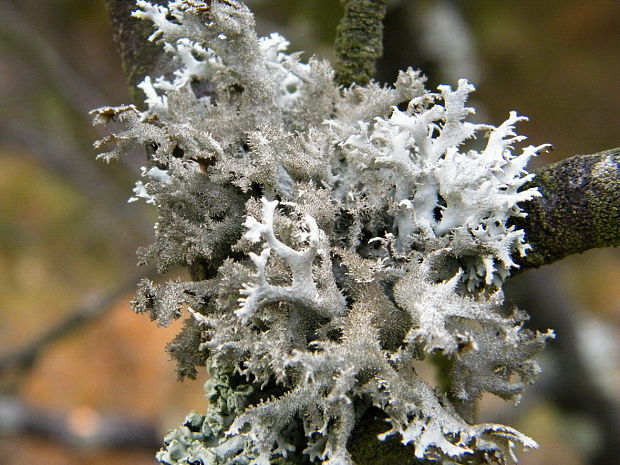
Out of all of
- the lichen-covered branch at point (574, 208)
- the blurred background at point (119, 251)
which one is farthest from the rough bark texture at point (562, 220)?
the blurred background at point (119, 251)

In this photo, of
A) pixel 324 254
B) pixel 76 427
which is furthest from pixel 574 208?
pixel 76 427

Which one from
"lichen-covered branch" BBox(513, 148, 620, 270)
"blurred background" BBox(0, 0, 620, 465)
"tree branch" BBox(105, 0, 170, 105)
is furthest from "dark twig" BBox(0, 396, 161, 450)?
"lichen-covered branch" BBox(513, 148, 620, 270)

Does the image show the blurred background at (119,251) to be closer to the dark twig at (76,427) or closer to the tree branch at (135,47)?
the dark twig at (76,427)

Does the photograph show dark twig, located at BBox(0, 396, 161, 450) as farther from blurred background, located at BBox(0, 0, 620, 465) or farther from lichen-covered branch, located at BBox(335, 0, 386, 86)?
lichen-covered branch, located at BBox(335, 0, 386, 86)

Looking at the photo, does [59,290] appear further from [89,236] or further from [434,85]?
[434,85]

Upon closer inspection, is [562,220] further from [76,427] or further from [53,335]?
[76,427]

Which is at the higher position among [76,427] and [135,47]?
[76,427]

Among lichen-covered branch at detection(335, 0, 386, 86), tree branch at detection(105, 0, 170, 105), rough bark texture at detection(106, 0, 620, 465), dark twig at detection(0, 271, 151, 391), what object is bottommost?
rough bark texture at detection(106, 0, 620, 465)
